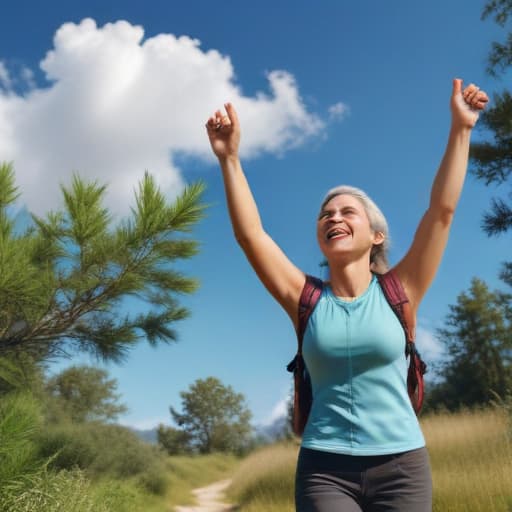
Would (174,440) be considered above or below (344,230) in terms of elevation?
above

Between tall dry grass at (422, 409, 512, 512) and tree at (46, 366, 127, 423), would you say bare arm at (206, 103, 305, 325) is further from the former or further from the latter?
tree at (46, 366, 127, 423)

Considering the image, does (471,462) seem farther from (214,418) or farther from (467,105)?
(214,418)

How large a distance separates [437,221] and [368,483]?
1.84ft

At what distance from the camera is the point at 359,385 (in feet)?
3.89

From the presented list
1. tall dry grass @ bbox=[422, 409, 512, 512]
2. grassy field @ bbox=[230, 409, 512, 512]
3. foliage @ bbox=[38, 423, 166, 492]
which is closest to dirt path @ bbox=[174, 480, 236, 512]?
Result: grassy field @ bbox=[230, 409, 512, 512]

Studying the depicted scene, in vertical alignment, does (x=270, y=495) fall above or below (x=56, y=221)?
below

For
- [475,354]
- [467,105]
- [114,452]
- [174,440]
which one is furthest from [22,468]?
[174,440]

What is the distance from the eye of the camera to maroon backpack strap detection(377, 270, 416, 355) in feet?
4.13

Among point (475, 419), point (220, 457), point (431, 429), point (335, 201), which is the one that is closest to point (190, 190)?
point (335, 201)

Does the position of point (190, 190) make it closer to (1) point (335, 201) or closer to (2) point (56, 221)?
(2) point (56, 221)

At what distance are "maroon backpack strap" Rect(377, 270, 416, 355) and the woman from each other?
0.07ft

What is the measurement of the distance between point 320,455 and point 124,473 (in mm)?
10305

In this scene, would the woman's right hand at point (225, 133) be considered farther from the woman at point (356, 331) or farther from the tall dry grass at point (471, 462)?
the tall dry grass at point (471, 462)

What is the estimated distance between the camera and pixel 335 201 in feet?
4.54
